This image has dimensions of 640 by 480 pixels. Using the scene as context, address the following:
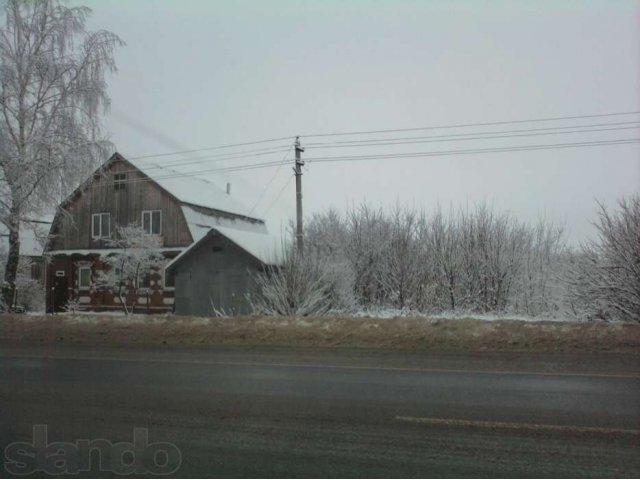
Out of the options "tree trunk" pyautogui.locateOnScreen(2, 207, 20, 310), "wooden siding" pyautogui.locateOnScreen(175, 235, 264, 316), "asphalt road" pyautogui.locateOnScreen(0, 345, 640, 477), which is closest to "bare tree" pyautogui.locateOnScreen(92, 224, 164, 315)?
"wooden siding" pyautogui.locateOnScreen(175, 235, 264, 316)

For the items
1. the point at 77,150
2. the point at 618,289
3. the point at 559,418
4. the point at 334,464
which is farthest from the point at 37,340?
the point at 618,289

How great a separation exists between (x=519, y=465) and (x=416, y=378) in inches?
144

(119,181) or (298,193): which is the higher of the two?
(119,181)

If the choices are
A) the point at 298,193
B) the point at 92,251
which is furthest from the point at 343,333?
Result: the point at 92,251

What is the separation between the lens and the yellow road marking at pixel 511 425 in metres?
5.24

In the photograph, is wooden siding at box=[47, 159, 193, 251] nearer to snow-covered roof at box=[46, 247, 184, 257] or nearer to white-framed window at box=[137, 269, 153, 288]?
snow-covered roof at box=[46, 247, 184, 257]

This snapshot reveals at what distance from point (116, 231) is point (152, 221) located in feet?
7.67

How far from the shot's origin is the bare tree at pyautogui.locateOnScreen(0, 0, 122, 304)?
2144 cm

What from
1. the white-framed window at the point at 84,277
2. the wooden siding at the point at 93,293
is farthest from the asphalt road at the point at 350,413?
the white-framed window at the point at 84,277

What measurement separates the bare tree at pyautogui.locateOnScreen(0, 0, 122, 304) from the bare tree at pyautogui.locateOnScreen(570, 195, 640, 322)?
1999cm

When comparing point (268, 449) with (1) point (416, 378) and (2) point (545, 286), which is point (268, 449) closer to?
(1) point (416, 378)

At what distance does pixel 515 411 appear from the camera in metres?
6.00

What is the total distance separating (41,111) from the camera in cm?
2198

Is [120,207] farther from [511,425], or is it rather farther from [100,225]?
[511,425]
